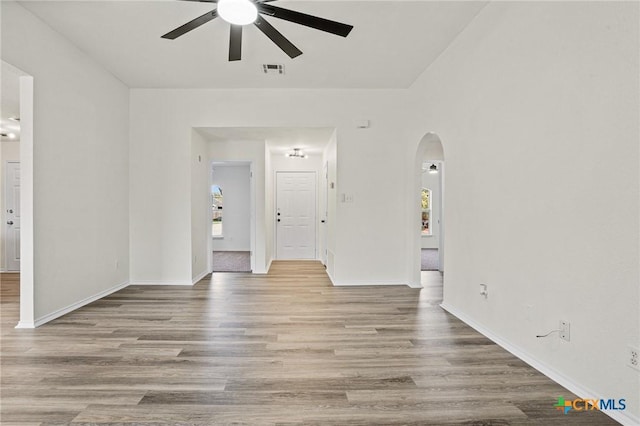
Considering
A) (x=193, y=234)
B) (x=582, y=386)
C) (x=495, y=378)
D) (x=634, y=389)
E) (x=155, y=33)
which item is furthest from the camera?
(x=193, y=234)

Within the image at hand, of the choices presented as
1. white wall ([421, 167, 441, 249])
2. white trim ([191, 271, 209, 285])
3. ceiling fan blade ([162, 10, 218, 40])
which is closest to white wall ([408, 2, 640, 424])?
ceiling fan blade ([162, 10, 218, 40])

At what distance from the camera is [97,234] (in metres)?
4.17

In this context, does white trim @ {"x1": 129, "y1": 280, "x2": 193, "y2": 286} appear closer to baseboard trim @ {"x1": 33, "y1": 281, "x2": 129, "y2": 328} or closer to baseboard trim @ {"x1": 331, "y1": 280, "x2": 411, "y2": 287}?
baseboard trim @ {"x1": 33, "y1": 281, "x2": 129, "y2": 328}

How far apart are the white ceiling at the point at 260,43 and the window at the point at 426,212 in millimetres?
6060

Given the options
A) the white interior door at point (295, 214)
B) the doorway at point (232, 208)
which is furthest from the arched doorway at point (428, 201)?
the doorway at point (232, 208)

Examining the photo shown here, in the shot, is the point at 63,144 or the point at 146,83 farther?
the point at 146,83

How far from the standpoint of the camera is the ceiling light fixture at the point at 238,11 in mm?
2239

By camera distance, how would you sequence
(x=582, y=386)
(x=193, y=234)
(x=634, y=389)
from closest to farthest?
(x=634, y=389), (x=582, y=386), (x=193, y=234)

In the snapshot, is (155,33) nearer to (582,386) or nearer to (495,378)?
(495,378)

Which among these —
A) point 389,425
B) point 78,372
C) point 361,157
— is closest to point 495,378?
point 389,425

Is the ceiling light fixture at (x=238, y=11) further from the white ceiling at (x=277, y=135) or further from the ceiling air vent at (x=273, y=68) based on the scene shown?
the white ceiling at (x=277, y=135)

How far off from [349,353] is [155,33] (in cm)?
364

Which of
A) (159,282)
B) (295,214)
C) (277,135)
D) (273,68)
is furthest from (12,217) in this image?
(273,68)

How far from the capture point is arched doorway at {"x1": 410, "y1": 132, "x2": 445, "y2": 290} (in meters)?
4.77
